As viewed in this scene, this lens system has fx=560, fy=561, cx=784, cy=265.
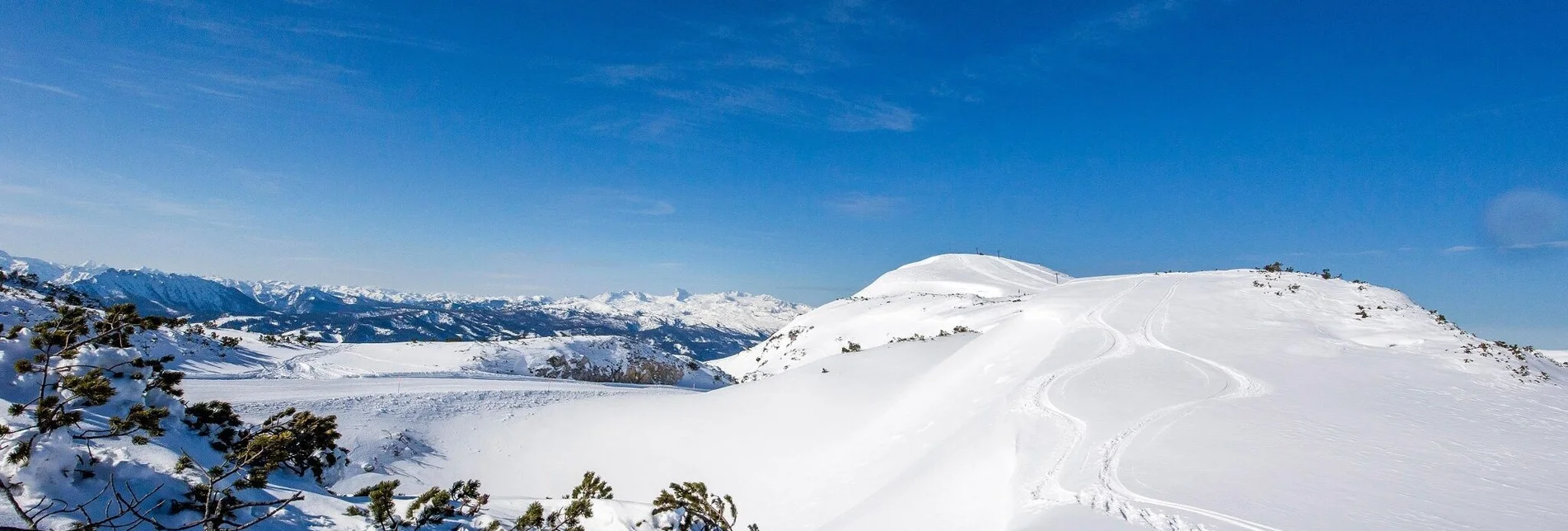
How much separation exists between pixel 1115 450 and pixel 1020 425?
7.91ft

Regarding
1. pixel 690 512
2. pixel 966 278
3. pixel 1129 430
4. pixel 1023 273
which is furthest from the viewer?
pixel 1023 273

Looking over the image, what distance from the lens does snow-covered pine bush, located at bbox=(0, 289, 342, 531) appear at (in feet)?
9.05

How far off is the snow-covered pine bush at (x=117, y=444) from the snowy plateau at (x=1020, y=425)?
5cm

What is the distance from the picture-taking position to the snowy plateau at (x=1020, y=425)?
6.23 metres

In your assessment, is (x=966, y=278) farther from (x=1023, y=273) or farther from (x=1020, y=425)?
(x=1020, y=425)

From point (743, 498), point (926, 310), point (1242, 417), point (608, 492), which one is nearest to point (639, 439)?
point (743, 498)

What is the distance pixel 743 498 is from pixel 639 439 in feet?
14.8

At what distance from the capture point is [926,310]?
4128cm

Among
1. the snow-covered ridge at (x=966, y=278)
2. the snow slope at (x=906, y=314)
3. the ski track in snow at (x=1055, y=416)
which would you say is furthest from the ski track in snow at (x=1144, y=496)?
the snow-covered ridge at (x=966, y=278)

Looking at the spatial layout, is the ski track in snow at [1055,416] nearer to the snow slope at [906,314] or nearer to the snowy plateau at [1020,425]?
the snowy plateau at [1020,425]

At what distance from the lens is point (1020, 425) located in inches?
435

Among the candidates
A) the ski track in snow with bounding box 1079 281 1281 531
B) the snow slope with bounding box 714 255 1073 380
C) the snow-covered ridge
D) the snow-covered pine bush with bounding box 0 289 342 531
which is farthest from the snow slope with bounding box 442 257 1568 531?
the snow-covered ridge

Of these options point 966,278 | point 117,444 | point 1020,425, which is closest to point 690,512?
point 117,444

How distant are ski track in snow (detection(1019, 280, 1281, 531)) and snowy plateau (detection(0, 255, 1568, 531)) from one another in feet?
0.14
